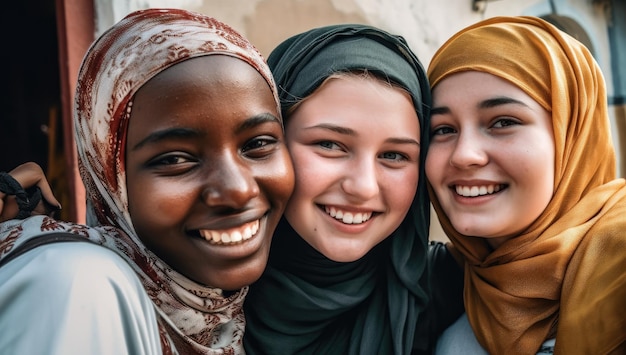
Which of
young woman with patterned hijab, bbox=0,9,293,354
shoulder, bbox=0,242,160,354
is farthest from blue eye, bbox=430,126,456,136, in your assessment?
shoulder, bbox=0,242,160,354

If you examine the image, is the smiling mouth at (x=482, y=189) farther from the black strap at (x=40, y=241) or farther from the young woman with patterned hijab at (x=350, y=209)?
the black strap at (x=40, y=241)

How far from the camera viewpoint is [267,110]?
4.98 feet

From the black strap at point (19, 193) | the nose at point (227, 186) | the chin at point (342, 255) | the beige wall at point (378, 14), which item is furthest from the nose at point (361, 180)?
the beige wall at point (378, 14)

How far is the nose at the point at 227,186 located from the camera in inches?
54.0

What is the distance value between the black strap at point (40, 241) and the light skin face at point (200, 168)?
0.19 metres

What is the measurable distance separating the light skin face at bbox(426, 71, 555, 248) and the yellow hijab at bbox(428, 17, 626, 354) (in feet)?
0.14

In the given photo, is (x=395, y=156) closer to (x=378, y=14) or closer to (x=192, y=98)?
(x=192, y=98)

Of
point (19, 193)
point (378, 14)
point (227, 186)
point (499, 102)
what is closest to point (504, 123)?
point (499, 102)

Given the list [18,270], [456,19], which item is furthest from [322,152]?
[456,19]

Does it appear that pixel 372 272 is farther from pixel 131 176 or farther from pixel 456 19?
pixel 456 19

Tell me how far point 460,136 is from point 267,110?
2.15ft

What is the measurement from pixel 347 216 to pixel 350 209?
0.10ft

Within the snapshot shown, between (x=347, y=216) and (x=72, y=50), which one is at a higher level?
(x=72, y=50)

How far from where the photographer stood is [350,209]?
1756 millimetres
